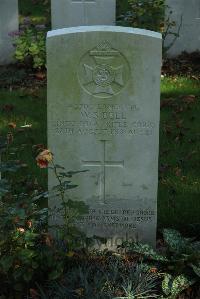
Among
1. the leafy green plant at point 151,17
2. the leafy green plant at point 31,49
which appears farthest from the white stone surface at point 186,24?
the leafy green plant at point 31,49

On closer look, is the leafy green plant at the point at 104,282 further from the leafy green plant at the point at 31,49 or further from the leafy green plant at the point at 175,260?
the leafy green plant at the point at 31,49

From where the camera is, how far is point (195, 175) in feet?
18.7

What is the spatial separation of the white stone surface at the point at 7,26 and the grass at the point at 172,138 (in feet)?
5.14

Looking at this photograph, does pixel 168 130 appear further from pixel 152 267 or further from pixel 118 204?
pixel 152 267

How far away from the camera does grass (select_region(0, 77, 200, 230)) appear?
514 cm

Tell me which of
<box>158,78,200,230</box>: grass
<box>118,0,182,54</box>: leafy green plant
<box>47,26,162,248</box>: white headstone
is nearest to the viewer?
<box>47,26,162,248</box>: white headstone

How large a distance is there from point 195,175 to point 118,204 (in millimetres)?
1373

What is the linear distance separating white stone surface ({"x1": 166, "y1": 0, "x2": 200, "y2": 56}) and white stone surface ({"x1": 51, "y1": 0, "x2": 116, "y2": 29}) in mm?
880

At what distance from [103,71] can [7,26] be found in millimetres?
5484

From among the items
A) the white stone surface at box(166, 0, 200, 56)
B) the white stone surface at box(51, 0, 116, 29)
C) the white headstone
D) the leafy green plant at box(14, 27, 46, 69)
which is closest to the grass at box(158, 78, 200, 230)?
the white headstone

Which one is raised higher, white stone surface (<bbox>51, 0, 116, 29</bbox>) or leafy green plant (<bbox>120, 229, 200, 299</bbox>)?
white stone surface (<bbox>51, 0, 116, 29</bbox>)

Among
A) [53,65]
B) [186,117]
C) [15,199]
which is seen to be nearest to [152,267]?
[15,199]

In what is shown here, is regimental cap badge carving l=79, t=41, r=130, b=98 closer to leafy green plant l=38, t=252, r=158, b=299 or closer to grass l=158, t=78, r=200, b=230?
leafy green plant l=38, t=252, r=158, b=299

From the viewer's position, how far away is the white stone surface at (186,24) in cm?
953
